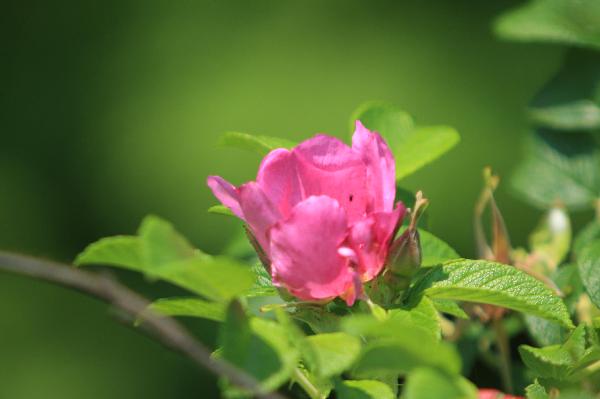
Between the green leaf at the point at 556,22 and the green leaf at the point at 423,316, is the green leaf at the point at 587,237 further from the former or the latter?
the green leaf at the point at 423,316

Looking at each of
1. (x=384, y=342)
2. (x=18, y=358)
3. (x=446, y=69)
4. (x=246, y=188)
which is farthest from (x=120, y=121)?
(x=384, y=342)

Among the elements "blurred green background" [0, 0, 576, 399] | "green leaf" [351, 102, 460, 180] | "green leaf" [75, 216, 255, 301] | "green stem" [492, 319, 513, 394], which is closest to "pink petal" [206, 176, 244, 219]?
"green leaf" [75, 216, 255, 301]

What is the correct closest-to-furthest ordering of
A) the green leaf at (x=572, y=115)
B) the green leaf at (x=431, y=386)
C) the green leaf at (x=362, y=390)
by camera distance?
the green leaf at (x=431, y=386), the green leaf at (x=362, y=390), the green leaf at (x=572, y=115)

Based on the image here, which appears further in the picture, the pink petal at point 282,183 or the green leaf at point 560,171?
the green leaf at point 560,171

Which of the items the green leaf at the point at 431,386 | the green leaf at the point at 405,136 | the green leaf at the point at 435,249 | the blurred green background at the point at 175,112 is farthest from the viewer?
the blurred green background at the point at 175,112

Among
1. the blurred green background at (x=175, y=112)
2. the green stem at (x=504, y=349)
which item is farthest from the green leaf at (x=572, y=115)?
the blurred green background at (x=175, y=112)

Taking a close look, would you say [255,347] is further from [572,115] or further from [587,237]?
[572,115]

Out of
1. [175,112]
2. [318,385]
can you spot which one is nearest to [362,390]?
[318,385]

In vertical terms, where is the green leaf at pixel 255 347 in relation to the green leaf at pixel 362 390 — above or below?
above
